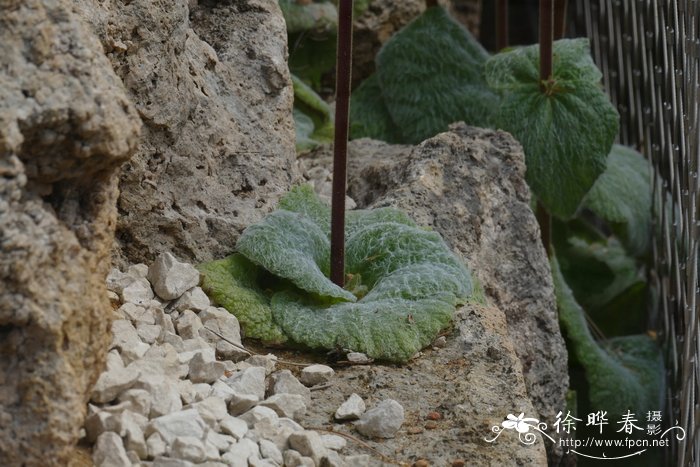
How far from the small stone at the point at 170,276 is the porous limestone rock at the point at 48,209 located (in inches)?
16.1

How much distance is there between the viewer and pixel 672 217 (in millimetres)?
2684

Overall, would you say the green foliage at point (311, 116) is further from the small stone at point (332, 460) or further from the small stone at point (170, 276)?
the small stone at point (332, 460)

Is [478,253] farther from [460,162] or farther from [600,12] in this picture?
[600,12]

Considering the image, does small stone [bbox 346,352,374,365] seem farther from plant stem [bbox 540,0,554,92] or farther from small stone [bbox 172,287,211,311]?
plant stem [bbox 540,0,554,92]

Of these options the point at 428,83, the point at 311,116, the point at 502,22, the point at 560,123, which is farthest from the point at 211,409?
the point at 502,22

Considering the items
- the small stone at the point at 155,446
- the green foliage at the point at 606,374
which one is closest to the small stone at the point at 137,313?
the small stone at the point at 155,446

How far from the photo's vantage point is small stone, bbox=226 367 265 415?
1.54 metres

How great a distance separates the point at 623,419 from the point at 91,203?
1.65 m

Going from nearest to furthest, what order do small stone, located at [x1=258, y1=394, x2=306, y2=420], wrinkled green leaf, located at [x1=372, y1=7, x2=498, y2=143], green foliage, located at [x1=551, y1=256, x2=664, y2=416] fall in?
small stone, located at [x1=258, y1=394, x2=306, y2=420]
green foliage, located at [x1=551, y1=256, x2=664, y2=416]
wrinkled green leaf, located at [x1=372, y1=7, x2=498, y2=143]

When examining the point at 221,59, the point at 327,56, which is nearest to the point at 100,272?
the point at 221,59

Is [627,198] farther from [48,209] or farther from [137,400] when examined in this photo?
[48,209]

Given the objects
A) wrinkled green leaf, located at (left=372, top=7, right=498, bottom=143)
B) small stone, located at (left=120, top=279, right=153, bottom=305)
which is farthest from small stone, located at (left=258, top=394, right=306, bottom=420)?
wrinkled green leaf, located at (left=372, top=7, right=498, bottom=143)

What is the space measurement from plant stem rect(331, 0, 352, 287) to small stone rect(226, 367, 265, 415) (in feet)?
1.11

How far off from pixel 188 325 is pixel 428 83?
150 centimetres
